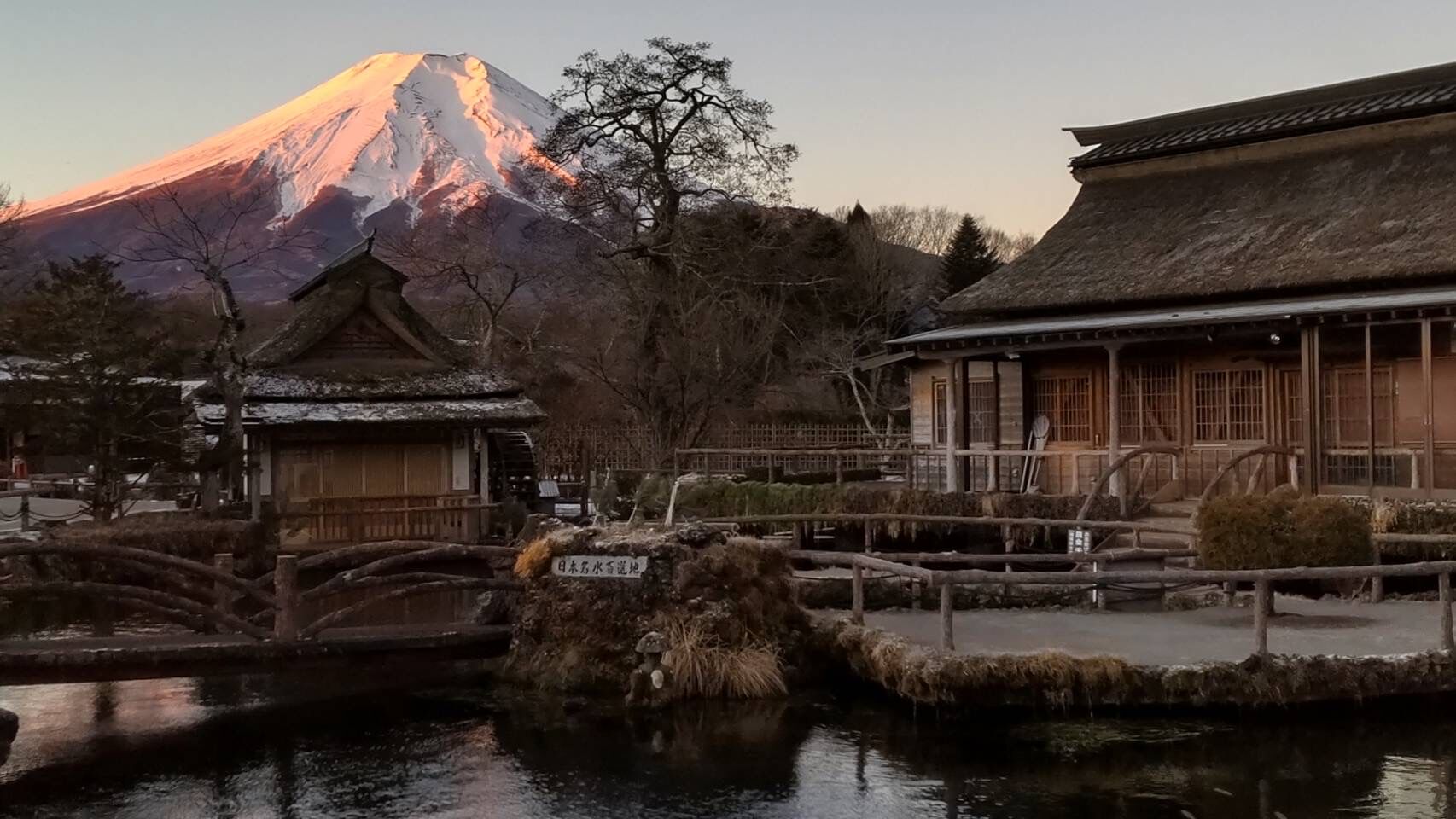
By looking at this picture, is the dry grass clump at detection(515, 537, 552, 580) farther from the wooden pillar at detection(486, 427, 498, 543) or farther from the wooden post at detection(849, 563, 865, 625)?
the wooden pillar at detection(486, 427, 498, 543)

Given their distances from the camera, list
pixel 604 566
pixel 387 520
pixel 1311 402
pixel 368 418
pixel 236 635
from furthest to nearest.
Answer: pixel 387 520 → pixel 368 418 → pixel 1311 402 → pixel 236 635 → pixel 604 566

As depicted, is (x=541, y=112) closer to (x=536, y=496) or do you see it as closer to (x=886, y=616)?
(x=536, y=496)

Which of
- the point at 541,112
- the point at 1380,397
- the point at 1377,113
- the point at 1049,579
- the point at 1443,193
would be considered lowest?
the point at 1049,579

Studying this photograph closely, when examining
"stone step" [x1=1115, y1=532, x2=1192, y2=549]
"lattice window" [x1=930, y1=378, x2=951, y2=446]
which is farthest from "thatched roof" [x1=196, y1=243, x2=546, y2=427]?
"stone step" [x1=1115, y1=532, x2=1192, y2=549]

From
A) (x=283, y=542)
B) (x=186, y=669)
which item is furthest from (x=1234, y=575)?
(x=283, y=542)

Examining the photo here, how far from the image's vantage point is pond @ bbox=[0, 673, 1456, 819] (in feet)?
30.1

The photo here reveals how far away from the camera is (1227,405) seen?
22688 millimetres

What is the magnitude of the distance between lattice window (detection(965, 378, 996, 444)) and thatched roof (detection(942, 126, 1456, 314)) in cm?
167

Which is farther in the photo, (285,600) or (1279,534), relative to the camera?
(1279,534)

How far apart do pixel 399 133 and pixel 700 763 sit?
393 ft

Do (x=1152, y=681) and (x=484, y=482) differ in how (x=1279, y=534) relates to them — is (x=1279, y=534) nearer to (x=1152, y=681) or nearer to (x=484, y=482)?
(x=1152, y=681)

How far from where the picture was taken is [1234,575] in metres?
11.7

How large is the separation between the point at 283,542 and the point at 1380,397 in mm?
20915

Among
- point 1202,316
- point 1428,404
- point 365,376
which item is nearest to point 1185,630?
point 1428,404
